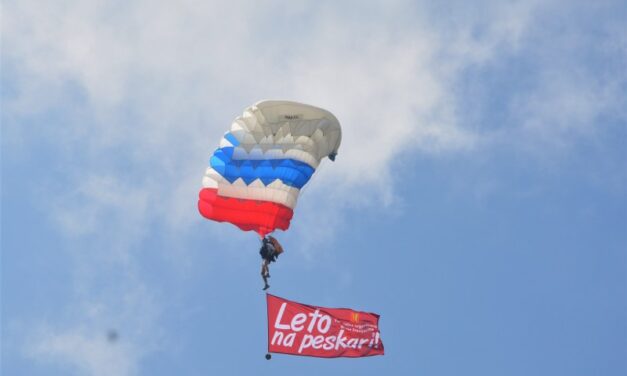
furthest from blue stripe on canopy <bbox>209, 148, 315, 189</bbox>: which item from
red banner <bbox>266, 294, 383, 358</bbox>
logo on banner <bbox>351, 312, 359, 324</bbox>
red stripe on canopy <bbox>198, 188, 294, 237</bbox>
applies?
logo on banner <bbox>351, 312, 359, 324</bbox>

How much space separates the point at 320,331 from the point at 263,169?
504 cm

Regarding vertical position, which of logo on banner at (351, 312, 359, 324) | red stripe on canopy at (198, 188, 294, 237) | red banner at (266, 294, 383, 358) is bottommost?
red banner at (266, 294, 383, 358)

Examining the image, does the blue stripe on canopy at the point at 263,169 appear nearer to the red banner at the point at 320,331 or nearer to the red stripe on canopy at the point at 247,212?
the red stripe on canopy at the point at 247,212

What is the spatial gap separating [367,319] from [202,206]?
5788 mm

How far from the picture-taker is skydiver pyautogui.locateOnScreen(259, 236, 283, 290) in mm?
40812

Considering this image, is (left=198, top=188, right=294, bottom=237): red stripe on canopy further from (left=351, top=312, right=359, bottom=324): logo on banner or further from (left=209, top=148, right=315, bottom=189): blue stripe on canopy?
(left=351, top=312, right=359, bottom=324): logo on banner

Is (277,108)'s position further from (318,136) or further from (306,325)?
(306,325)

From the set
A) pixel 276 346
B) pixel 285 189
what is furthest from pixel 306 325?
pixel 285 189

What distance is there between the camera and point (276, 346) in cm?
3938

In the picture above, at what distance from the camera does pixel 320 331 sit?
40406 millimetres

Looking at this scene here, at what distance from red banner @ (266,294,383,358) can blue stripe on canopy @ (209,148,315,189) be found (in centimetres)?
381

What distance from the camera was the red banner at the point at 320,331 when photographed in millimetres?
39656

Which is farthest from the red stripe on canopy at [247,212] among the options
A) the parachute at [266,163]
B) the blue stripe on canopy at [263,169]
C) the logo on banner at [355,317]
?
the logo on banner at [355,317]

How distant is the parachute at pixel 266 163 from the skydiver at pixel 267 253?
0.49 metres
